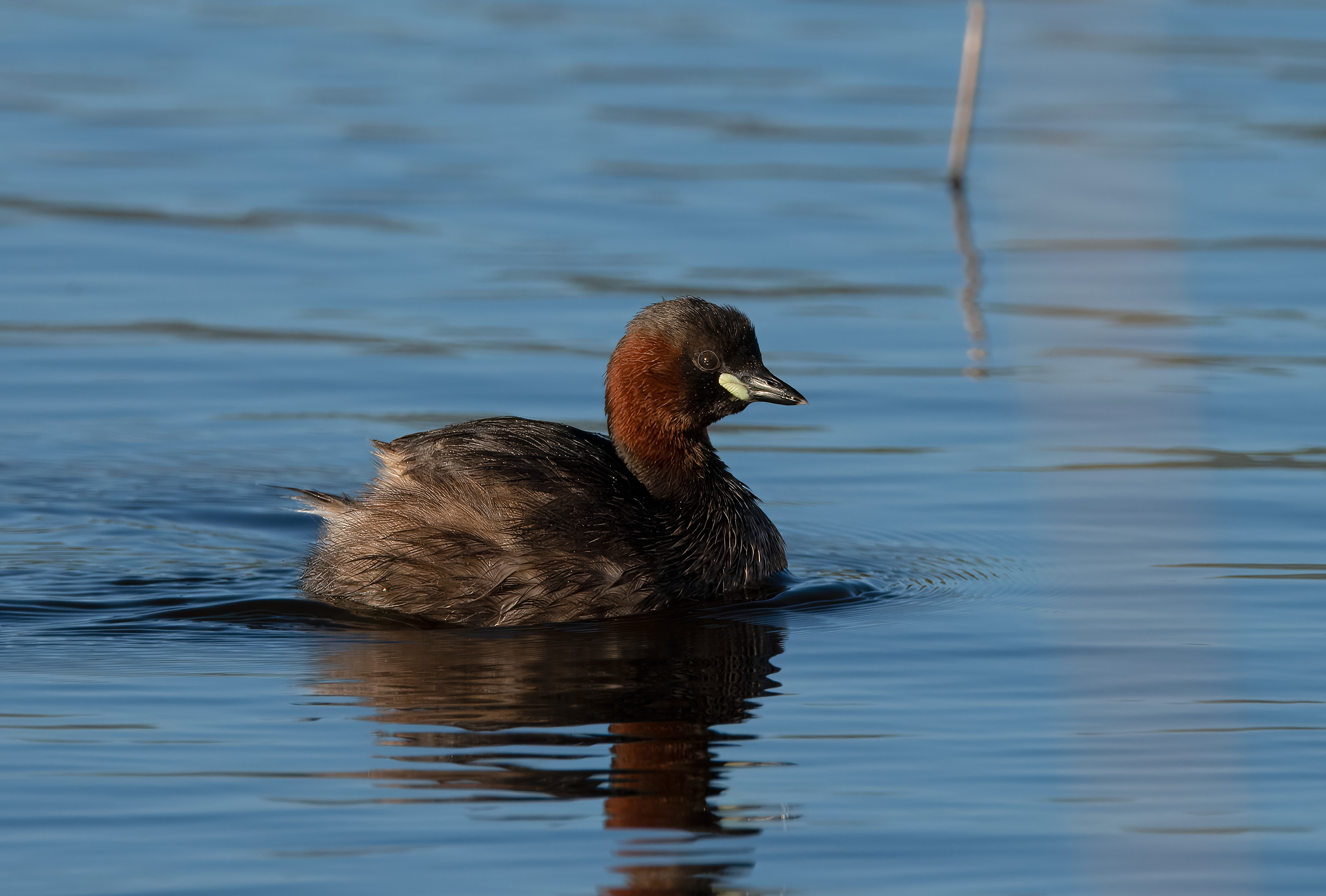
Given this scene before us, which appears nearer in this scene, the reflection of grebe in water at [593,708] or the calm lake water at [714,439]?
the calm lake water at [714,439]

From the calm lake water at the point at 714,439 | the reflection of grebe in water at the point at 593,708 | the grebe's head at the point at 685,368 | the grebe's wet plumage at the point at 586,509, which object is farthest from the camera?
the grebe's head at the point at 685,368

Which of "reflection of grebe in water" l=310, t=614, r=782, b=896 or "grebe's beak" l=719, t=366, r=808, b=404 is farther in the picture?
"grebe's beak" l=719, t=366, r=808, b=404

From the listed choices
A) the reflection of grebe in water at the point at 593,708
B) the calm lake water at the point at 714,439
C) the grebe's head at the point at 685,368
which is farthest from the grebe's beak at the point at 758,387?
the reflection of grebe in water at the point at 593,708

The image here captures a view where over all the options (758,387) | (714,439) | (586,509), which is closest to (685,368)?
(758,387)

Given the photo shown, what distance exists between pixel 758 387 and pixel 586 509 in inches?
40.5

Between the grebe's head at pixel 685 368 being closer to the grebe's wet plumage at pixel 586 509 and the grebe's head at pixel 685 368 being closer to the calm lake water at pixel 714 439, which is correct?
the grebe's wet plumage at pixel 586 509

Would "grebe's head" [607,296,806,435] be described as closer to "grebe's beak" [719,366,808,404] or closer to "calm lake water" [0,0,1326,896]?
"grebe's beak" [719,366,808,404]

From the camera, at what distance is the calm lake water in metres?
5.57

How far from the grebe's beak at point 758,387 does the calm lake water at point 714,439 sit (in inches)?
29.4

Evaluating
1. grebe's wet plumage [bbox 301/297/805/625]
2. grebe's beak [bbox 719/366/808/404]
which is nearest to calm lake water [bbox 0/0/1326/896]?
grebe's wet plumage [bbox 301/297/805/625]

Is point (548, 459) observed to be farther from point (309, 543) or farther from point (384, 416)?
point (384, 416)

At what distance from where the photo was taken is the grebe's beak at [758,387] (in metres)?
8.56

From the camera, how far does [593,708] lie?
6672mm

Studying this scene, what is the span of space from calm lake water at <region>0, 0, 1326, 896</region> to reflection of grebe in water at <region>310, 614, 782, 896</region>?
0.9 inches
